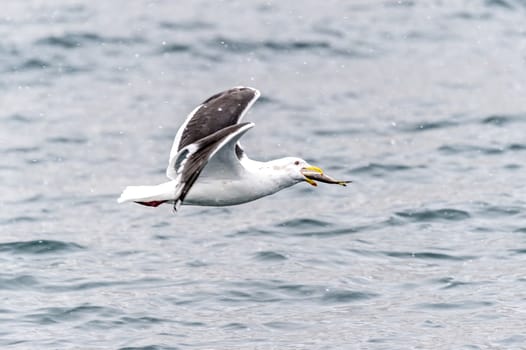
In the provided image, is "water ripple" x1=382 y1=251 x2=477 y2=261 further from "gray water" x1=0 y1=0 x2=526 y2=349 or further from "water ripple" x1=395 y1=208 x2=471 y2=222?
"water ripple" x1=395 y1=208 x2=471 y2=222

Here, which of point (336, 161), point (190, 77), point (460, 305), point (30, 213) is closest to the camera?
point (460, 305)

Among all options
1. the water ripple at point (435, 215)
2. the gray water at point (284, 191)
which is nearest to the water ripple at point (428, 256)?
the gray water at point (284, 191)

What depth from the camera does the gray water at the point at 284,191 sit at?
11969 mm

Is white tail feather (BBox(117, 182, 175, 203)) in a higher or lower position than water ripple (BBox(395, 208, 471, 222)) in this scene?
higher

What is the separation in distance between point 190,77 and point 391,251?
22.4ft

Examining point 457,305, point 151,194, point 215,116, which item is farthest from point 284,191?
point 151,194

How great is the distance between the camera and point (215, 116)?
11586mm

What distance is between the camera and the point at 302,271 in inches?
517

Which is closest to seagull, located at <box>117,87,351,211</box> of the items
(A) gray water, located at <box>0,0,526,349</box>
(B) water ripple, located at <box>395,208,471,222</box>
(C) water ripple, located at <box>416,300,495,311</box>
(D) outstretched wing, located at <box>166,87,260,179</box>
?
(D) outstretched wing, located at <box>166,87,260,179</box>

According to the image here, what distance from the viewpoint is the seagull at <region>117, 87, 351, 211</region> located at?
10.5m

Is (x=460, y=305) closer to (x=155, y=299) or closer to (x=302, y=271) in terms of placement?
(x=302, y=271)

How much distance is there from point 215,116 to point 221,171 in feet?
2.79

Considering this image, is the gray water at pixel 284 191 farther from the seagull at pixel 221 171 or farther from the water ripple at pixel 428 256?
the seagull at pixel 221 171

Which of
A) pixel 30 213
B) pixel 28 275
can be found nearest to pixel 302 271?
pixel 28 275
